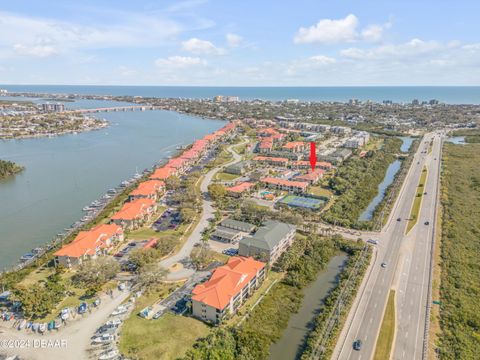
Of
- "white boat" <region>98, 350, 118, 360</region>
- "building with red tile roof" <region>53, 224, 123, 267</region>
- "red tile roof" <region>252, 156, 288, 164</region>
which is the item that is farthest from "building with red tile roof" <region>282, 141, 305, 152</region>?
"white boat" <region>98, 350, 118, 360</region>

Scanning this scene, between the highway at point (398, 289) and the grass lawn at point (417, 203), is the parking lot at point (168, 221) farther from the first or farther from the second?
the grass lawn at point (417, 203)

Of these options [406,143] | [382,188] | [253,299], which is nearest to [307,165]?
[382,188]

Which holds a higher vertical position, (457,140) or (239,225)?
(457,140)

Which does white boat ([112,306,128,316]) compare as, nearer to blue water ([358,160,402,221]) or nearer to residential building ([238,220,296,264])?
residential building ([238,220,296,264])

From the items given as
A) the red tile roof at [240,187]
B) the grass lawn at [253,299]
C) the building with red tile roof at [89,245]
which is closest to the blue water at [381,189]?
the red tile roof at [240,187]

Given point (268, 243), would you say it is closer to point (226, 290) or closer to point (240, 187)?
point (226, 290)
